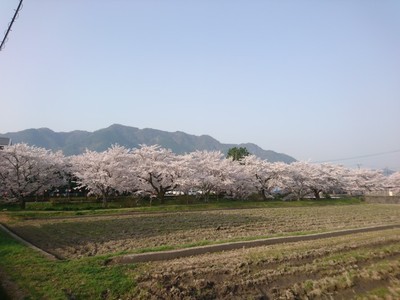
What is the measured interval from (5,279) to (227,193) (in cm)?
4286

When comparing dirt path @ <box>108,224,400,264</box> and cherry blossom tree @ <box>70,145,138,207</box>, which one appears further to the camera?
cherry blossom tree @ <box>70,145,138,207</box>

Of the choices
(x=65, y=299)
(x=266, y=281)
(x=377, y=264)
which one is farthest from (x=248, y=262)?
(x=65, y=299)

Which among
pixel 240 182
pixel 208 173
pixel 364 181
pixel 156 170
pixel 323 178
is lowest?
pixel 364 181

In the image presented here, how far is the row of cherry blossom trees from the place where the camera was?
34.9m

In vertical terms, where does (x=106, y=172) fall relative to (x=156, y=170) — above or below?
below

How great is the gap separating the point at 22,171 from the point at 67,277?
3158 cm

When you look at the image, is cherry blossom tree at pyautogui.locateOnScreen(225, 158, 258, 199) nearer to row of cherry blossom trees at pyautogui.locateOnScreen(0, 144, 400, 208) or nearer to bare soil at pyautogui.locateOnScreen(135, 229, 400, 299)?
row of cherry blossom trees at pyautogui.locateOnScreen(0, 144, 400, 208)

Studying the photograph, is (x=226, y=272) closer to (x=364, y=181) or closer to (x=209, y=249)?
(x=209, y=249)

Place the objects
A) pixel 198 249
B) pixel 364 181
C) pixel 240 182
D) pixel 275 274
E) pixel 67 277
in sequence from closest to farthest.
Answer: pixel 67 277
pixel 275 274
pixel 198 249
pixel 240 182
pixel 364 181

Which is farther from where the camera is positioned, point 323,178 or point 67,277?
point 323,178

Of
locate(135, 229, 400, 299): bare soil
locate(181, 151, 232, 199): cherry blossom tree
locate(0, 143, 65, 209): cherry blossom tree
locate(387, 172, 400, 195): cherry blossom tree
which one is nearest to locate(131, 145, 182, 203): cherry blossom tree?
locate(181, 151, 232, 199): cherry blossom tree

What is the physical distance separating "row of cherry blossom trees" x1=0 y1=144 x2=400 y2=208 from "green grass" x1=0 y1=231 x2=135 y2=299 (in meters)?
26.9

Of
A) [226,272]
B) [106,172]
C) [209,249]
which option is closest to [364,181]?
[106,172]

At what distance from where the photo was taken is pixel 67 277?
798 centimetres
